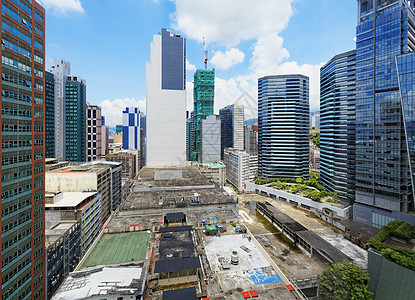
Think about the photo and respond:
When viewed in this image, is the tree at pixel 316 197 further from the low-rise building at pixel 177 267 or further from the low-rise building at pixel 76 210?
the low-rise building at pixel 76 210

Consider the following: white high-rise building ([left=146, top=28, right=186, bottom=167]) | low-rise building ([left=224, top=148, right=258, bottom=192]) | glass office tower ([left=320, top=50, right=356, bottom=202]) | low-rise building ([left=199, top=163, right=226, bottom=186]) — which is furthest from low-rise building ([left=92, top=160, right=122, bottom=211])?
glass office tower ([left=320, top=50, right=356, bottom=202])

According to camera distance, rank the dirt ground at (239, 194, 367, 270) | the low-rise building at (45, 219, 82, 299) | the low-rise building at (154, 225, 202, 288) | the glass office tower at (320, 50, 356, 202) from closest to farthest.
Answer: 1. the low-rise building at (154, 225, 202, 288)
2. the low-rise building at (45, 219, 82, 299)
3. the dirt ground at (239, 194, 367, 270)
4. the glass office tower at (320, 50, 356, 202)

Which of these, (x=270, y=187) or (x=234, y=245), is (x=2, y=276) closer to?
(x=234, y=245)

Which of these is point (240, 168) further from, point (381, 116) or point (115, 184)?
point (381, 116)

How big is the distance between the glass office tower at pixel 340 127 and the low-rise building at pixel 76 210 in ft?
327

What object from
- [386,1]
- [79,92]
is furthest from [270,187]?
[79,92]

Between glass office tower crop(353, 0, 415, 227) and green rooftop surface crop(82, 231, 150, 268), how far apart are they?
79220 millimetres

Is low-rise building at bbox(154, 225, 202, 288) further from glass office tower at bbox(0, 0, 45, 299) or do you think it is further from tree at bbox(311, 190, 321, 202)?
tree at bbox(311, 190, 321, 202)

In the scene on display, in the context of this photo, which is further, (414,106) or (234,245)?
(414,106)

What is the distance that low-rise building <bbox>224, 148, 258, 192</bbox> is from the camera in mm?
132500

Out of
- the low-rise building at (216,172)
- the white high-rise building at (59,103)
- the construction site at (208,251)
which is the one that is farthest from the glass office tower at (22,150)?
the white high-rise building at (59,103)

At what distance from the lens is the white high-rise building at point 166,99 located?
14200 centimetres

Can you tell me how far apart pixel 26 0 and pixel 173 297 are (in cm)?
6050

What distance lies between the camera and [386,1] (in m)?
74.1
